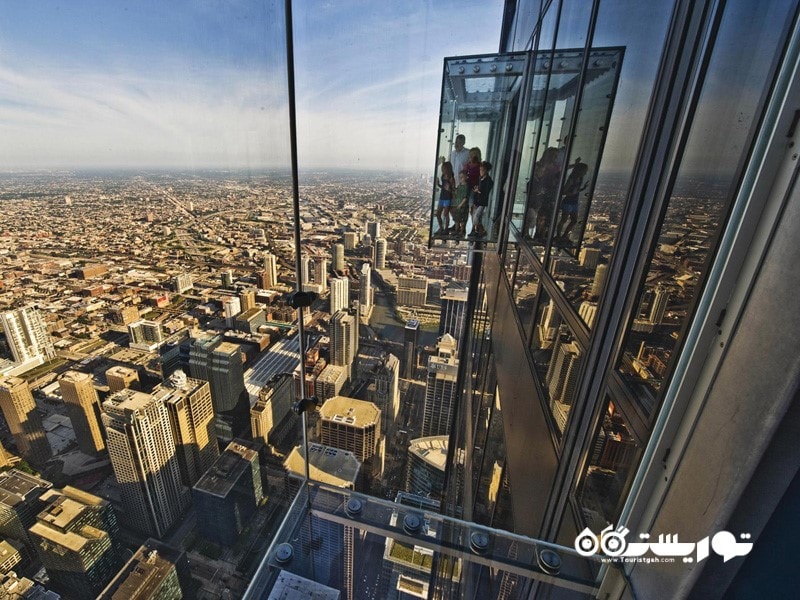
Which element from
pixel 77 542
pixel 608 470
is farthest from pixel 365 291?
pixel 608 470

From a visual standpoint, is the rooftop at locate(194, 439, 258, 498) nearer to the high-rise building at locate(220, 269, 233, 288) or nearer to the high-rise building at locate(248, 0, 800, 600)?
the high-rise building at locate(248, 0, 800, 600)

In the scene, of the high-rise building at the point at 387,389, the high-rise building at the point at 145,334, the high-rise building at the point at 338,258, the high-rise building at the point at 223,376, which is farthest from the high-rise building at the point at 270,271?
the high-rise building at the point at 387,389

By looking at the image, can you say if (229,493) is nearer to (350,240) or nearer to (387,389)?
(350,240)

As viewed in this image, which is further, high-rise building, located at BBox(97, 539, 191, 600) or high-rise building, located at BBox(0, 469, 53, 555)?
high-rise building, located at BBox(97, 539, 191, 600)

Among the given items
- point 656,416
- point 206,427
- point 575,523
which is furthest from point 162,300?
point 575,523

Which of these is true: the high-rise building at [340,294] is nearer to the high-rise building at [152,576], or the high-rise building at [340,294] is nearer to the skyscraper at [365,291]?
the skyscraper at [365,291]

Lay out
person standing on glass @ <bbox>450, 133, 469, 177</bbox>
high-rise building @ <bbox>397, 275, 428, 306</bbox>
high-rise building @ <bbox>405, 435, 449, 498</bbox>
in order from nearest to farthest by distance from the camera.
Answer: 1. person standing on glass @ <bbox>450, 133, 469, 177</bbox>
2. high-rise building @ <bbox>397, 275, 428, 306</bbox>
3. high-rise building @ <bbox>405, 435, 449, 498</bbox>

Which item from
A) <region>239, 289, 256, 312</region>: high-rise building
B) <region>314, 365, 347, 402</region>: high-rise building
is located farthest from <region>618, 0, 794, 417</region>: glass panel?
<region>314, 365, 347, 402</region>: high-rise building
